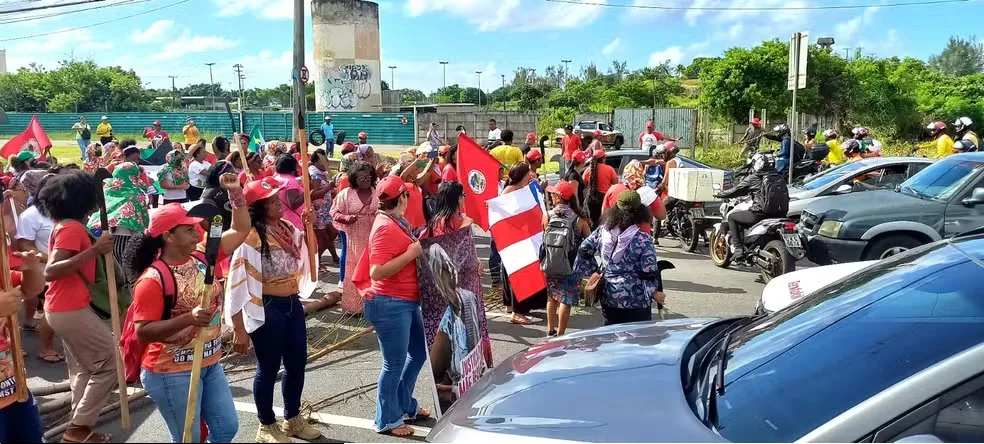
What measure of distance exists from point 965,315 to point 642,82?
5218cm

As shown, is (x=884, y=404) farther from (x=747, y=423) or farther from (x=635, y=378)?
(x=635, y=378)

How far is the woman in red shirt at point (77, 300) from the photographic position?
4332 mm

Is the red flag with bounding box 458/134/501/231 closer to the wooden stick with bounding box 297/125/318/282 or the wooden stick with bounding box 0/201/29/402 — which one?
the wooden stick with bounding box 297/125/318/282

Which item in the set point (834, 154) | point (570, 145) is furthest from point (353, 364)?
point (834, 154)

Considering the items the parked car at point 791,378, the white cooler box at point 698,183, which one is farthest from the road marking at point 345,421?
the white cooler box at point 698,183

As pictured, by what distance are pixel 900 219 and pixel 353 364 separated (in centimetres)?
634

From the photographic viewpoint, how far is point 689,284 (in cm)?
945

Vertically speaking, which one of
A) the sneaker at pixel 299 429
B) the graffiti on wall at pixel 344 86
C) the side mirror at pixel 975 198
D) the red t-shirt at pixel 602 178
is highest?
the graffiti on wall at pixel 344 86

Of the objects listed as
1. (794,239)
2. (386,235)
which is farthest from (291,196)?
(794,239)

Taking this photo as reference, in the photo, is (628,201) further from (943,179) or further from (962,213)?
(943,179)

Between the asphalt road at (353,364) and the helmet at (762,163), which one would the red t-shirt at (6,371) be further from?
the helmet at (762,163)

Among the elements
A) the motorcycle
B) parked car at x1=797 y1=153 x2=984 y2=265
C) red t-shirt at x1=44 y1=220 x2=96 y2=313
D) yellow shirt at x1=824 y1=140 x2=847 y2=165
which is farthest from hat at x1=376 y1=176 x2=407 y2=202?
yellow shirt at x1=824 y1=140 x2=847 y2=165

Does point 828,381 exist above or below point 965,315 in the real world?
below

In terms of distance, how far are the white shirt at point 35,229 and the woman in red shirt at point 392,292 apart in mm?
3180
